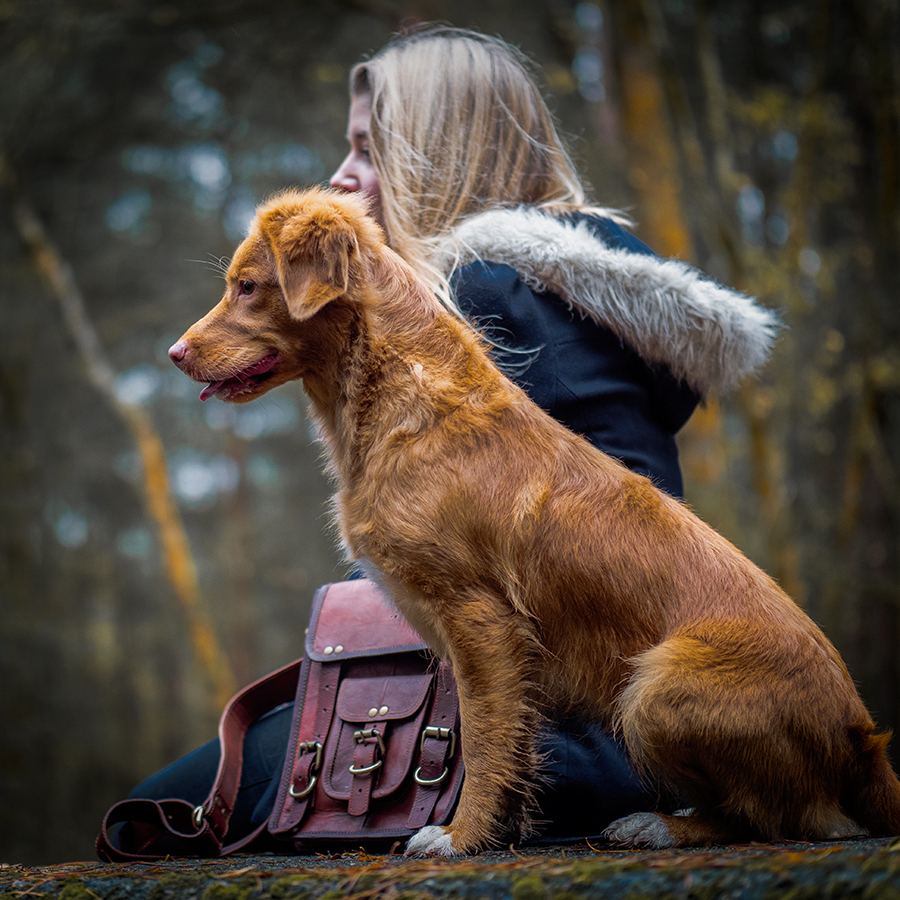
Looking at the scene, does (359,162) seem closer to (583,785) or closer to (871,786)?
(583,785)

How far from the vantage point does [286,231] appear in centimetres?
268

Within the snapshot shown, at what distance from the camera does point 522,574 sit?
8.11 feet

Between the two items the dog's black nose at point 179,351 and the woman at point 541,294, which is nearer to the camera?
the dog's black nose at point 179,351

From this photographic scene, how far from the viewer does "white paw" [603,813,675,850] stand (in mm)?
2348

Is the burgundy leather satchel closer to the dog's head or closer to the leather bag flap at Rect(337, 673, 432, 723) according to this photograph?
the leather bag flap at Rect(337, 673, 432, 723)

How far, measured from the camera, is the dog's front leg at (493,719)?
2.43 m

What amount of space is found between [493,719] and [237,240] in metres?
11.6

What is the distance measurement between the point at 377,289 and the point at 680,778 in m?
1.74

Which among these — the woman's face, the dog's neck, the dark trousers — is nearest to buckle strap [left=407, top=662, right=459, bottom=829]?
the dark trousers

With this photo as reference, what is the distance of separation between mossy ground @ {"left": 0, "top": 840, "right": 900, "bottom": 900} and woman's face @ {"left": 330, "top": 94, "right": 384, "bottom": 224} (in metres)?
2.60

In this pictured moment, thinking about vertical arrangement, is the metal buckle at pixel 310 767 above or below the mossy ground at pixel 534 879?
below

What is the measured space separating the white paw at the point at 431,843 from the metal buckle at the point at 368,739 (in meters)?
0.30

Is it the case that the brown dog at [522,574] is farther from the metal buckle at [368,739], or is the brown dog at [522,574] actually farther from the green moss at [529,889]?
the green moss at [529,889]

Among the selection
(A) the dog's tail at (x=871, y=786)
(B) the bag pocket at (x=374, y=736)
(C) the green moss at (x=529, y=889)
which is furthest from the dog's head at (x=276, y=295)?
(A) the dog's tail at (x=871, y=786)
